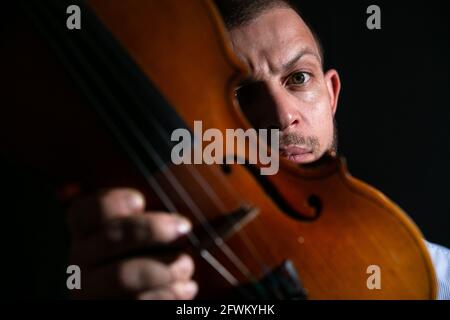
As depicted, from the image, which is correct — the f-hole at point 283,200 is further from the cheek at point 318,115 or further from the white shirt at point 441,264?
the white shirt at point 441,264

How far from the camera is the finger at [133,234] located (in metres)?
0.50

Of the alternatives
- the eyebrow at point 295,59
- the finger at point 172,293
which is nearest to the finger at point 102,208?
the finger at point 172,293

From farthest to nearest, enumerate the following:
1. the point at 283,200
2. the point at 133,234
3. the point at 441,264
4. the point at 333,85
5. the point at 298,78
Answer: the point at 333,85 → the point at 441,264 → the point at 298,78 → the point at 283,200 → the point at 133,234

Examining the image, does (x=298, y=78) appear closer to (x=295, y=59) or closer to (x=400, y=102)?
(x=295, y=59)

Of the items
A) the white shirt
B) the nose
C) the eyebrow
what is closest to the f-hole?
the nose

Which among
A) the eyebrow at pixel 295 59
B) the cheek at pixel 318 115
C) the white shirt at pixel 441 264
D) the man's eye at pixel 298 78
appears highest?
the eyebrow at pixel 295 59

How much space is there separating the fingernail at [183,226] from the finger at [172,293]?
0.07 metres

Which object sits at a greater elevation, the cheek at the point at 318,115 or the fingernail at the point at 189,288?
the cheek at the point at 318,115

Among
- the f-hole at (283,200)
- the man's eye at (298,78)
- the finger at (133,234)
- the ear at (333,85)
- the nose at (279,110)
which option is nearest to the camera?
the finger at (133,234)

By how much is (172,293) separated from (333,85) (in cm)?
121

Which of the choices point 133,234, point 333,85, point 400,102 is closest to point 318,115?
point 333,85

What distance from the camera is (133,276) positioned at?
0.51 m

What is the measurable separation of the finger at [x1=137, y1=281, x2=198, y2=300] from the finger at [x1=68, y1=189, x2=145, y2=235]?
0.35ft
